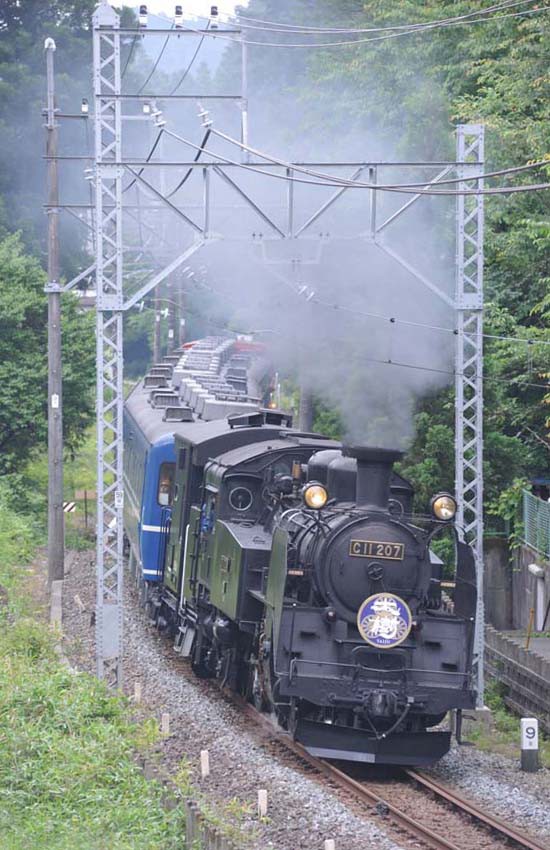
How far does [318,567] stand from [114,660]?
14.5 feet

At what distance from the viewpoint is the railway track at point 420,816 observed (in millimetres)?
9398

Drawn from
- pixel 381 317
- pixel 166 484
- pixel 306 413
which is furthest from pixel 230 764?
pixel 306 413

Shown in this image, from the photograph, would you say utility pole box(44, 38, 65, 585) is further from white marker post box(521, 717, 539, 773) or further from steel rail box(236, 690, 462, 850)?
white marker post box(521, 717, 539, 773)

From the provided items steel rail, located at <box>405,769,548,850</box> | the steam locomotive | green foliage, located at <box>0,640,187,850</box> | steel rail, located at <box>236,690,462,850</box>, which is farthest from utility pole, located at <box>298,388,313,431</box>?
steel rail, located at <box>405,769,548,850</box>

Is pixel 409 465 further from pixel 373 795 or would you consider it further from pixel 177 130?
pixel 177 130

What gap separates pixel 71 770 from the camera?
10.7 m

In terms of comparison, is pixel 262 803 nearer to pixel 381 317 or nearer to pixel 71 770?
pixel 71 770

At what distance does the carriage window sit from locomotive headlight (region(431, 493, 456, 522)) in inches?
248

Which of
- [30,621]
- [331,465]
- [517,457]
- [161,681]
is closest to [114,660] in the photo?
[161,681]

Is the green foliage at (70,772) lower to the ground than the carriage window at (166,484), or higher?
lower

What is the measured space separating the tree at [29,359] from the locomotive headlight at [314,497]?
17530mm

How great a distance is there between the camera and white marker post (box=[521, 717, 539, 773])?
1227 centimetres

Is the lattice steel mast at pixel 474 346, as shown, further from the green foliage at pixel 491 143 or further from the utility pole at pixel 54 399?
the utility pole at pixel 54 399

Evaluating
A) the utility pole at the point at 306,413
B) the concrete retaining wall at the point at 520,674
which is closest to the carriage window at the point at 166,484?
the concrete retaining wall at the point at 520,674
